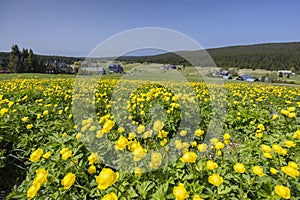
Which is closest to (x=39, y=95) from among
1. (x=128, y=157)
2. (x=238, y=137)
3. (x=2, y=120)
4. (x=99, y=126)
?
(x=2, y=120)

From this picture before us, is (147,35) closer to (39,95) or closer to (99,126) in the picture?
(99,126)

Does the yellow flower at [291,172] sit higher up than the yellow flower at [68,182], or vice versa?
the yellow flower at [291,172]

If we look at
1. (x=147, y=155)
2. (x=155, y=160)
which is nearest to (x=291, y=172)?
(x=155, y=160)

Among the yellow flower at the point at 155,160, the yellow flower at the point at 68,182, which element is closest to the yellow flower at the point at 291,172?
the yellow flower at the point at 155,160

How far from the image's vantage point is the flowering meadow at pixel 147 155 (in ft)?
4.33

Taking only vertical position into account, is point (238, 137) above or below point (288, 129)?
below

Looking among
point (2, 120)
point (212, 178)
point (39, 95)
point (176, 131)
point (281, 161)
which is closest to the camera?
point (212, 178)

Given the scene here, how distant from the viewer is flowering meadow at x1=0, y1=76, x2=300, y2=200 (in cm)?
132

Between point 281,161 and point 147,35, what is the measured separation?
2.86 metres

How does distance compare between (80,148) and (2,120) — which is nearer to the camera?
(80,148)

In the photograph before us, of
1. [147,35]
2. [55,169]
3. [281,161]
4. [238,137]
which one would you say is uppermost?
[147,35]

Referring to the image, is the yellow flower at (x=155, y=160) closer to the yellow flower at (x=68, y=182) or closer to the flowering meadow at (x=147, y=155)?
the flowering meadow at (x=147, y=155)

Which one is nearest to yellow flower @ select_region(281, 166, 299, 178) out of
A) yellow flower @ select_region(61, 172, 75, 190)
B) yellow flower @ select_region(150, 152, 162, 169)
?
yellow flower @ select_region(150, 152, 162, 169)

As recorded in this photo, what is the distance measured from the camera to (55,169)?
1765 mm
